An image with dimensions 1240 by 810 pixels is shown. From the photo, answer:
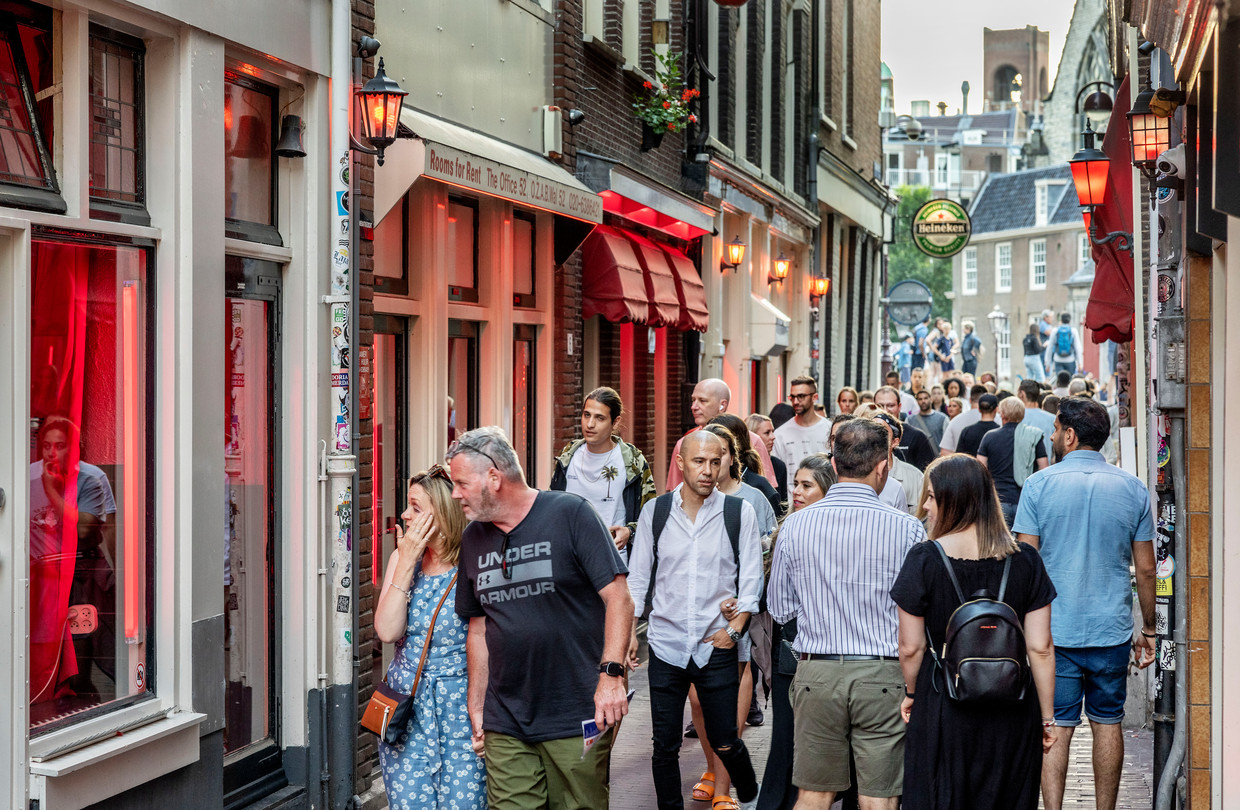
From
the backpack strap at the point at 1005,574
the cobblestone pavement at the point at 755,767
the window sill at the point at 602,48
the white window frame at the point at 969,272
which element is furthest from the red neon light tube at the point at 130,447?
the white window frame at the point at 969,272

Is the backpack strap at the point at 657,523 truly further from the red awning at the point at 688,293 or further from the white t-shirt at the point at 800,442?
the red awning at the point at 688,293

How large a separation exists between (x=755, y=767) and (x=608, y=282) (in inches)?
228

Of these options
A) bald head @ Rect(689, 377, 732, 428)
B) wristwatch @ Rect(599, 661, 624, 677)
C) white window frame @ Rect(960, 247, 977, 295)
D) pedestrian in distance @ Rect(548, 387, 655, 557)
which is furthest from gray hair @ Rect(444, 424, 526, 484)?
white window frame @ Rect(960, 247, 977, 295)

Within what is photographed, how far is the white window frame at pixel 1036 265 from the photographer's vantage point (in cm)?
6850

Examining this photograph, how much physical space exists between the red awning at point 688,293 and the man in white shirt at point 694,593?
9191 mm

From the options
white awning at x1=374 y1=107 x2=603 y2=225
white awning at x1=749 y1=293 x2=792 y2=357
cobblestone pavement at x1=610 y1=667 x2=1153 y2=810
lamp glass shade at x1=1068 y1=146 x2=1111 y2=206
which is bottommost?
cobblestone pavement at x1=610 y1=667 x2=1153 y2=810

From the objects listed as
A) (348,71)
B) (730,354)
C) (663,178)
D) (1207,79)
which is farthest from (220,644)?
(730,354)

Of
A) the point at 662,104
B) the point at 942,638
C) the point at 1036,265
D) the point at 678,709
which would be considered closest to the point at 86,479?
the point at 678,709

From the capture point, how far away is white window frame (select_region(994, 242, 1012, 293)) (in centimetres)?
7112

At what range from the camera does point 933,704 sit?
5410mm

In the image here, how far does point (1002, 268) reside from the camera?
7175cm

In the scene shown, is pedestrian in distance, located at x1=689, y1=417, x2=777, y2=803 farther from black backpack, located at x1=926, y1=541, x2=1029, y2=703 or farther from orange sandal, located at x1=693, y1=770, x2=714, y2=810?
black backpack, located at x1=926, y1=541, x2=1029, y2=703

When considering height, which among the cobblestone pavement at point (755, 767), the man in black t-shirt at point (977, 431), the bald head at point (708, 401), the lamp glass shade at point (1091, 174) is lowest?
the cobblestone pavement at point (755, 767)

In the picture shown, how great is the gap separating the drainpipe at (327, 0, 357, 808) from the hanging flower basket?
24.5 ft
